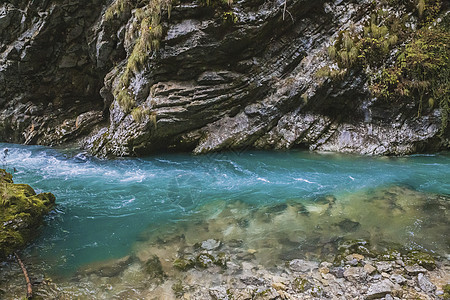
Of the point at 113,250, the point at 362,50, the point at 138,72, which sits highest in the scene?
the point at 362,50

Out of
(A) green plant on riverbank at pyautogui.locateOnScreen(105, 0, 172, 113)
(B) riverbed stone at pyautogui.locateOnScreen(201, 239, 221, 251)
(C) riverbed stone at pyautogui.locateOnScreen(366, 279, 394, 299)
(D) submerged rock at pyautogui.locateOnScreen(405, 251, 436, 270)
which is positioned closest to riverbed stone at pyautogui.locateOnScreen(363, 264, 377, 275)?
(C) riverbed stone at pyautogui.locateOnScreen(366, 279, 394, 299)

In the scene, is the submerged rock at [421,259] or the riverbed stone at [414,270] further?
the submerged rock at [421,259]

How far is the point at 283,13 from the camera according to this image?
1029 cm

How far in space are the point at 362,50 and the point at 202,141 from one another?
720 centimetres

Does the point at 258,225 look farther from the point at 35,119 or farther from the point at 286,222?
the point at 35,119

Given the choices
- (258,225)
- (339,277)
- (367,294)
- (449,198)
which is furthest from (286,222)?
(449,198)

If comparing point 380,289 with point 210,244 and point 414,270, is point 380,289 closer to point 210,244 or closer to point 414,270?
point 414,270

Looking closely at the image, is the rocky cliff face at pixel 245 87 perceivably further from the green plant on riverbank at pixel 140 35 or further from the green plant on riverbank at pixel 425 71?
the green plant on riverbank at pixel 425 71

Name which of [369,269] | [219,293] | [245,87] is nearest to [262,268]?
[219,293]

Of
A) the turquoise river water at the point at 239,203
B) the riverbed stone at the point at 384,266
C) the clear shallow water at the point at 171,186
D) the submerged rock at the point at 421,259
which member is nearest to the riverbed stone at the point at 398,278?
the riverbed stone at the point at 384,266

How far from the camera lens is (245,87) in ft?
36.8

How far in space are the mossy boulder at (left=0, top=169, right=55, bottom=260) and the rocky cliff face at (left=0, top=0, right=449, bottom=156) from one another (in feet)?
19.3

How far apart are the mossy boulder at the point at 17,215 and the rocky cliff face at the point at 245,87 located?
232 inches

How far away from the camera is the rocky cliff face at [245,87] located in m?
10.2
